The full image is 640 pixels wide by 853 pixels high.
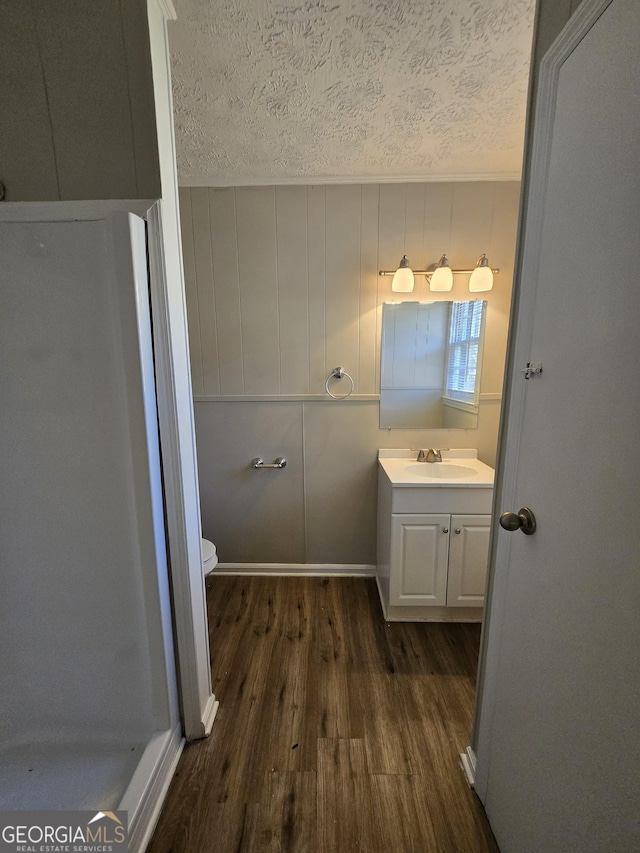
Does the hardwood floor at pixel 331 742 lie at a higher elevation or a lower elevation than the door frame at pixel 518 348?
lower

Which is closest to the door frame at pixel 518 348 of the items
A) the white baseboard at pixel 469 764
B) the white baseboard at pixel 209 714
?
the white baseboard at pixel 469 764

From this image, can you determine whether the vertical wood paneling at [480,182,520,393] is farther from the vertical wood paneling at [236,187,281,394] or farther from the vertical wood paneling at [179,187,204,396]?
the vertical wood paneling at [179,187,204,396]

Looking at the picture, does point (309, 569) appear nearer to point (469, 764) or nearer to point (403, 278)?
point (469, 764)

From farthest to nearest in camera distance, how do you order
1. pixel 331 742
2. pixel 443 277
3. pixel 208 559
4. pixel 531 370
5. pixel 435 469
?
pixel 435 469, pixel 443 277, pixel 208 559, pixel 331 742, pixel 531 370

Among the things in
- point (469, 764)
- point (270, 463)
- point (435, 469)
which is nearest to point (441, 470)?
point (435, 469)

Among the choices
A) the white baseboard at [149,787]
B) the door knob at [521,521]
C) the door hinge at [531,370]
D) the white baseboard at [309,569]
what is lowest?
the white baseboard at [309,569]

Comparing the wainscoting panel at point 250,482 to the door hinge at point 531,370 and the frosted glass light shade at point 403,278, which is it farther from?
the door hinge at point 531,370

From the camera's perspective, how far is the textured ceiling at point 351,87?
3.41ft

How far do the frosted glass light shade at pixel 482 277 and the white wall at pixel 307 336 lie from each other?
10 centimetres

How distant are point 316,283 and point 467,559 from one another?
71.3 inches

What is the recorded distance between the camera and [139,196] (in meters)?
0.98

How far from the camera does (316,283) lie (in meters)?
1.98

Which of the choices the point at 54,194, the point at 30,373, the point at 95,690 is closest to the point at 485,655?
the point at 95,690

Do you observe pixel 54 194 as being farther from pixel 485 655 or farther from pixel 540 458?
pixel 485 655
